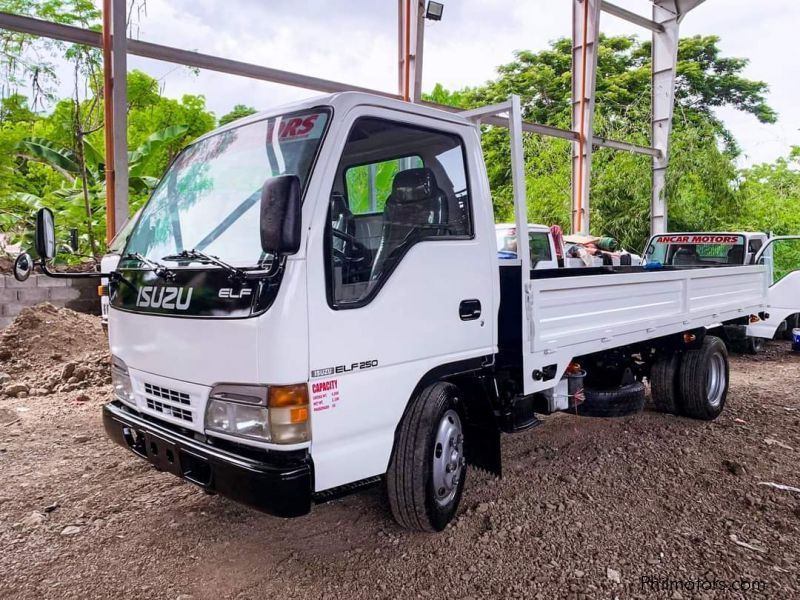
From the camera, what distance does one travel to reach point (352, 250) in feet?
8.21

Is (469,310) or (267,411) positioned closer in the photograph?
(267,411)

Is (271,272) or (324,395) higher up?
(271,272)

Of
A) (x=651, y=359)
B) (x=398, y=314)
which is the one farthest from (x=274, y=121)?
(x=651, y=359)

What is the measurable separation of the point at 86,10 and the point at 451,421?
9.62 m

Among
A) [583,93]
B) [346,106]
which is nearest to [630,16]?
[583,93]

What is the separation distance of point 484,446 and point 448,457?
0.30 m

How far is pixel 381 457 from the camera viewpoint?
2525 millimetres

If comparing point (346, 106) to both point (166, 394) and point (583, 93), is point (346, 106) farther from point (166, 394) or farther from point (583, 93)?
point (583, 93)

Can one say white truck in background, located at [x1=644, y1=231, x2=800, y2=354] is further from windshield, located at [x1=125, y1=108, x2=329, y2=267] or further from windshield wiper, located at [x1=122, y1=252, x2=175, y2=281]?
windshield wiper, located at [x1=122, y1=252, x2=175, y2=281]

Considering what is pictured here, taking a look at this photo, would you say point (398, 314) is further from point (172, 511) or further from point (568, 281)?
point (172, 511)

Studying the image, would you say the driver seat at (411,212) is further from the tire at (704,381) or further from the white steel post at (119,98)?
the white steel post at (119,98)

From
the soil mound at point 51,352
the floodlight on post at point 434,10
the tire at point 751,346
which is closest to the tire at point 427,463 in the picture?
the soil mound at point 51,352

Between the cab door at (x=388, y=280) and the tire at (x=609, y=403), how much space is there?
1.25 m

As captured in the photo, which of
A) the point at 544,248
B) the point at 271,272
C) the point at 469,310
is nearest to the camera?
the point at 271,272
